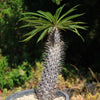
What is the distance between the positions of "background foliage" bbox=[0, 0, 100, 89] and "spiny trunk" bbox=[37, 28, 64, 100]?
5.35 feet

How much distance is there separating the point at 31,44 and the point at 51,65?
2.36m

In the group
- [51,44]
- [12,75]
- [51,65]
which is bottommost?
[12,75]

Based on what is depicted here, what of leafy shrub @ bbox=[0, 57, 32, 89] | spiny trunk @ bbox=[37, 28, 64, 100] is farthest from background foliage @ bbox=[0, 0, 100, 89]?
spiny trunk @ bbox=[37, 28, 64, 100]

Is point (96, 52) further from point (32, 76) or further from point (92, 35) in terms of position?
point (32, 76)

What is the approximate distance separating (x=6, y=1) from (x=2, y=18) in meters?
0.45

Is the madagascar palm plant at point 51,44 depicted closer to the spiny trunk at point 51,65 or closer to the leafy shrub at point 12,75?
the spiny trunk at point 51,65

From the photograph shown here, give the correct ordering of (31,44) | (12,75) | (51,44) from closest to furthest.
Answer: (51,44) < (12,75) < (31,44)

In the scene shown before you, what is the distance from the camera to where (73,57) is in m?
5.16

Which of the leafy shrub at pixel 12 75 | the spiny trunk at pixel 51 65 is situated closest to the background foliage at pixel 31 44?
the leafy shrub at pixel 12 75

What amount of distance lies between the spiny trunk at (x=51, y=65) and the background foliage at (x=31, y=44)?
1632mm

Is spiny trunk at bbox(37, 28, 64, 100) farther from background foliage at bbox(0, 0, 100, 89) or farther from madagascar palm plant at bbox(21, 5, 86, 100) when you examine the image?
background foliage at bbox(0, 0, 100, 89)

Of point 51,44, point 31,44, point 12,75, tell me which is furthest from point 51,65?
point 31,44

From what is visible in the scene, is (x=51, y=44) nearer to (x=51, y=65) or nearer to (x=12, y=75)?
(x=51, y=65)

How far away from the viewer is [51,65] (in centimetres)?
276
